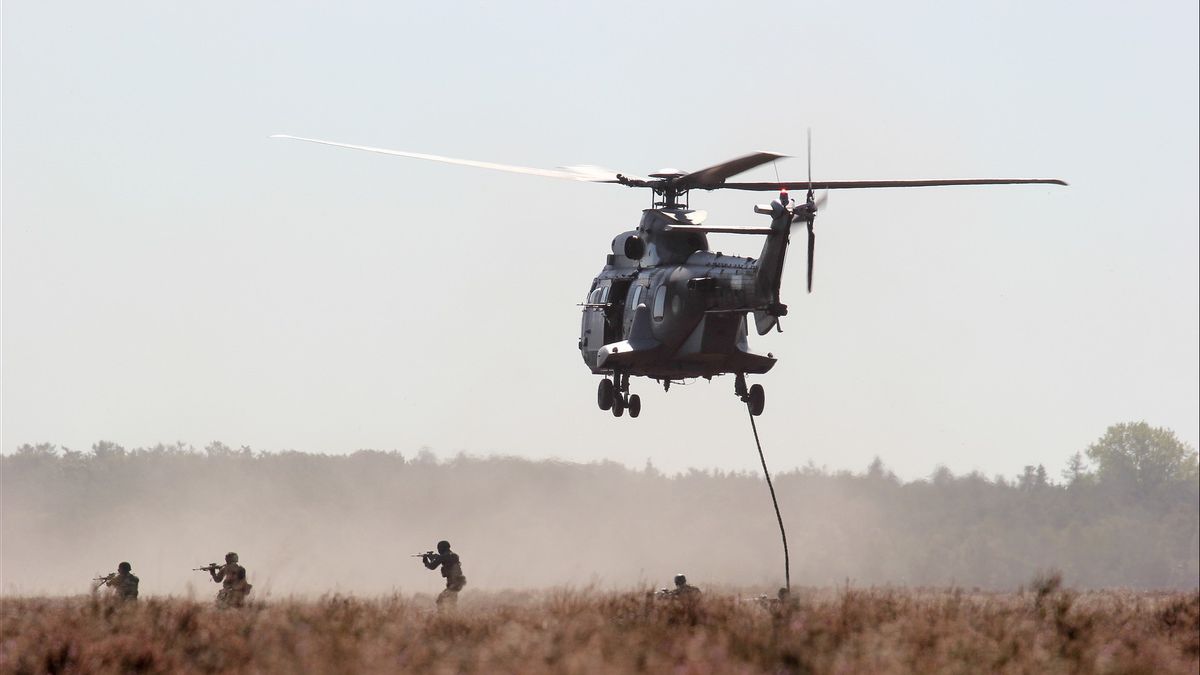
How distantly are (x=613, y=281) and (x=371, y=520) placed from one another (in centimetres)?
4457

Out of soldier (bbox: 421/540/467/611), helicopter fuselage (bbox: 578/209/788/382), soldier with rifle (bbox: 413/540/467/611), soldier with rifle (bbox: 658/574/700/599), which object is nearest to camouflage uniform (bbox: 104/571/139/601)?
soldier with rifle (bbox: 413/540/467/611)

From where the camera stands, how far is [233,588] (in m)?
23.5

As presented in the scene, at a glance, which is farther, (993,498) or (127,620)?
(993,498)

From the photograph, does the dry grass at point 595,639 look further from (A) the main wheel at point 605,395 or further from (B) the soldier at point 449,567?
(A) the main wheel at point 605,395

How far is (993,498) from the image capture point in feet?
279

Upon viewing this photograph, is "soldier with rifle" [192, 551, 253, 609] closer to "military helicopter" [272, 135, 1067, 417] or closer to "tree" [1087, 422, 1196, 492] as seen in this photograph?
"military helicopter" [272, 135, 1067, 417]

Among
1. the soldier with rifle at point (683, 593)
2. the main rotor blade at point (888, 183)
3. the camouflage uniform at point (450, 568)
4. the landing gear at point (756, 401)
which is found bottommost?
the soldier with rifle at point (683, 593)

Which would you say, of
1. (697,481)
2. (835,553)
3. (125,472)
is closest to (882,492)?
(835,553)

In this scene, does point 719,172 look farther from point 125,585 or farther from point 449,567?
point 125,585

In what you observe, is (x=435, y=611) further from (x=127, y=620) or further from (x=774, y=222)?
(x=774, y=222)

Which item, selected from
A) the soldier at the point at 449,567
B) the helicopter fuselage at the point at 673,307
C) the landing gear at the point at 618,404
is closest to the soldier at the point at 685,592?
the soldier at the point at 449,567

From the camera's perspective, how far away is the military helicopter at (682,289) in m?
28.6

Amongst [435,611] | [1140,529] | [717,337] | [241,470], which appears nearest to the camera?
[435,611]

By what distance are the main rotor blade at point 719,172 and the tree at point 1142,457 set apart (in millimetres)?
68600
